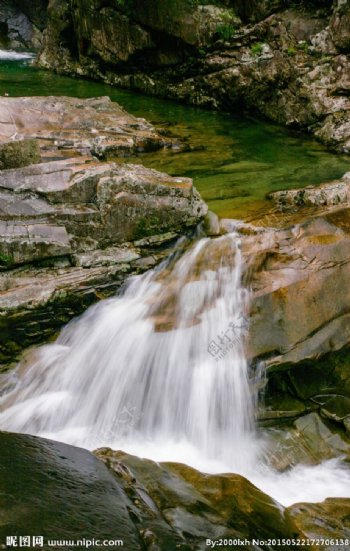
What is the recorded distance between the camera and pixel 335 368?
5.49 m

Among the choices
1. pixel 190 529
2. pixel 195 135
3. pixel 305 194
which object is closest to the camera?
pixel 190 529

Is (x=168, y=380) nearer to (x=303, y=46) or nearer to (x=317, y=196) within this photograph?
(x=317, y=196)

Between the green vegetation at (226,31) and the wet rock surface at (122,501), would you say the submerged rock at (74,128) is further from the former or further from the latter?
the green vegetation at (226,31)

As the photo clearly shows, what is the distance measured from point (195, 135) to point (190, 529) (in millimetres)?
10046

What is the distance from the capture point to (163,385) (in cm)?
540

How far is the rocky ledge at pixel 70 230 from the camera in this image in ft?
18.7

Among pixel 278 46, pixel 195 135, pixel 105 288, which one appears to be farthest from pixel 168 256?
pixel 278 46

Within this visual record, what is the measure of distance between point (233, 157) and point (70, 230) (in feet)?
17.5

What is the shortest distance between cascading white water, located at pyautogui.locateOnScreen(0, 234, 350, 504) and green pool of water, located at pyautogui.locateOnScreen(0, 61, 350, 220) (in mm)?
1949

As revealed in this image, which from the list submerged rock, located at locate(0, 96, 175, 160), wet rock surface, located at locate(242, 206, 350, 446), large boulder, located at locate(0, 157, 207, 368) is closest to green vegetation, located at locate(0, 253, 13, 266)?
large boulder, located at locate(0, 157, 207, 368)

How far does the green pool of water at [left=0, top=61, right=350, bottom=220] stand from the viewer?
321 inches

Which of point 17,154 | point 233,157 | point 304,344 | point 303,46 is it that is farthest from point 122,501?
point 303,46

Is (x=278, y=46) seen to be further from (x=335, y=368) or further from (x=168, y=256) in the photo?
(x=335, y=368)

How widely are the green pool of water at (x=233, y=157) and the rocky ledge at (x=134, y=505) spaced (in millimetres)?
3979
